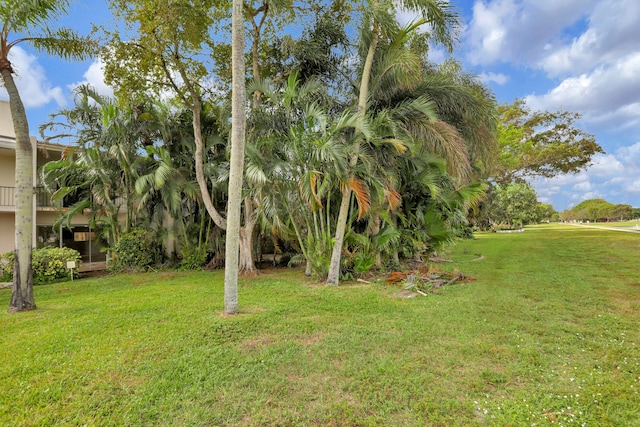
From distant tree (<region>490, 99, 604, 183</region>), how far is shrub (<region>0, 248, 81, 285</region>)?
Answer: 23377mm

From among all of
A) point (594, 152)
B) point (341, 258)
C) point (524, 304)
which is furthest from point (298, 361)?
point (594, 152)

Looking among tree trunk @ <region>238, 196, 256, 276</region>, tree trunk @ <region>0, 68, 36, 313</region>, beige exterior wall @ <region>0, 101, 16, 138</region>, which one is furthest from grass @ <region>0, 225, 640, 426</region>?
beige exterior wall @ <region>0, 101, 16, 138</region>

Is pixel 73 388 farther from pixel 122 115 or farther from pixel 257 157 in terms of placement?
pixel 122 115

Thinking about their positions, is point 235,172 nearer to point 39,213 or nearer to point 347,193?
point 347,193

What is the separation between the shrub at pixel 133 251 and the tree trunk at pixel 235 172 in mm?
8216

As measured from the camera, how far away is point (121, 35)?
32.6 ft

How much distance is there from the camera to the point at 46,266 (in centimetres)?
1127

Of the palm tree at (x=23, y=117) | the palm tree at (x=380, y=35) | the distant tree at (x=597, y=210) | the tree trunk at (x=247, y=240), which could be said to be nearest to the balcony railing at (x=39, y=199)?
the tree trunk at (x=247, y=240)

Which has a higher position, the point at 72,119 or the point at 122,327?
the point at 72,119

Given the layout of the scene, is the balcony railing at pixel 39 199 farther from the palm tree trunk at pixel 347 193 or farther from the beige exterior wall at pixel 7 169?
the palm tree trunk at pixel 347 193

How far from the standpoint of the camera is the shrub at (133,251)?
12.2m

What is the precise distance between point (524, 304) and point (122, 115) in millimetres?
13688

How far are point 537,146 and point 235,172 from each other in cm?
2712

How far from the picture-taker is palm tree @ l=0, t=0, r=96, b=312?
237 inches
